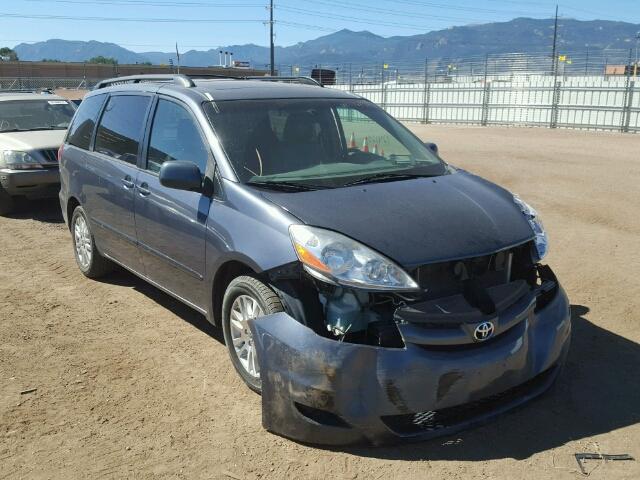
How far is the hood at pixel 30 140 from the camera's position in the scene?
8781 millimetres

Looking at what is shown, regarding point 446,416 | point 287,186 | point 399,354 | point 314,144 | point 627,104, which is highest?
point 314,144

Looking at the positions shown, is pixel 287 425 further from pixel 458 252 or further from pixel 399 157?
pixel 399 157

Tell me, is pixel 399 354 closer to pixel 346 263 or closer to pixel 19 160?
pixel 346 263

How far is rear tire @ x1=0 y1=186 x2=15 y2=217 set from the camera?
901 cm

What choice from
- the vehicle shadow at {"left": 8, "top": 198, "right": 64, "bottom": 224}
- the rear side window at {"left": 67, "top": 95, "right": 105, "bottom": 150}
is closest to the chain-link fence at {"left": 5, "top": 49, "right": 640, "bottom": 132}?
the vehicle shadow at {"left": 8, "top": 198, "right": 64, "bottom": 224}

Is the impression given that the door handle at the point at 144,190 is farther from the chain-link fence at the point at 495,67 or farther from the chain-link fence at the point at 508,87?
the chain-link fence at the point at 495,67

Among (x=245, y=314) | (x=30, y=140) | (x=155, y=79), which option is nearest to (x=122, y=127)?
(x=155, y=79)

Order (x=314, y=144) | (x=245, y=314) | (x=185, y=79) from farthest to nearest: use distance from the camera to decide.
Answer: (x=185, y=79), (x=314, y=144), (x=245, y=314)

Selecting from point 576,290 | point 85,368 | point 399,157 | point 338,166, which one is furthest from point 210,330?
point 576,290

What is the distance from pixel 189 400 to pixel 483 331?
1.80 meters

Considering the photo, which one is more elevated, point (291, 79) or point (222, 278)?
point (291, 79)

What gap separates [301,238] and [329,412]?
0.88 meters

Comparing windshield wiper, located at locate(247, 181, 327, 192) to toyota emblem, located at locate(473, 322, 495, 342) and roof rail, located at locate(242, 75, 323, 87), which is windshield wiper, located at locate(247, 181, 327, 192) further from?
roof rail, located at locate(242, 75, 323, 87)

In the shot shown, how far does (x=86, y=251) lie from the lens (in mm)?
5965
